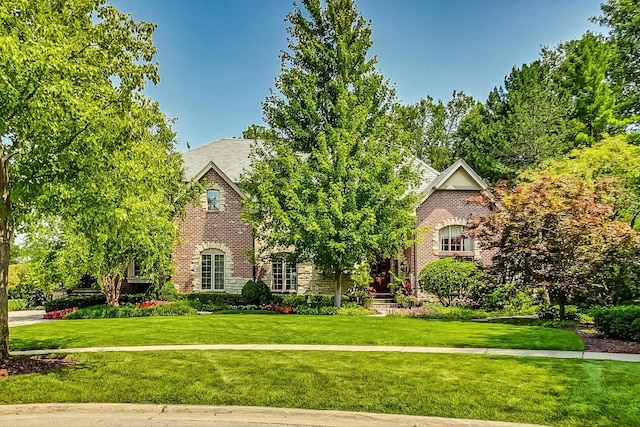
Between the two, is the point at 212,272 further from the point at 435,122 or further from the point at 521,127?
the point at 435,122

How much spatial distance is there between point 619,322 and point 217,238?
1865 cm

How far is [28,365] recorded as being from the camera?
9578mm

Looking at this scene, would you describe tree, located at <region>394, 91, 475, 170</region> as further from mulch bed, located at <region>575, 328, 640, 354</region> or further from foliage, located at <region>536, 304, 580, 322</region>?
mulch bed, located at <region>575, 328, 640, 354</region>

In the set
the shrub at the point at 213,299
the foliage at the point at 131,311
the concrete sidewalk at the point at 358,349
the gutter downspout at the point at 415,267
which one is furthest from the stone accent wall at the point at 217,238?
the concrete sidewalk at the point at 358,349

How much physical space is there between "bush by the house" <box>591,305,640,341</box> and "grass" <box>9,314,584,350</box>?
0.79m

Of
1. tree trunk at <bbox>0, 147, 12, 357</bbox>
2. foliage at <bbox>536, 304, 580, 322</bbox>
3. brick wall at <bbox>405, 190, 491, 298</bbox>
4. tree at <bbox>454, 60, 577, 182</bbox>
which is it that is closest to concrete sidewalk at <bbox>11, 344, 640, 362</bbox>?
tree trunk at <bbox>0, 147, 12, 357</bbox>

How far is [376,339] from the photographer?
12.3 meters

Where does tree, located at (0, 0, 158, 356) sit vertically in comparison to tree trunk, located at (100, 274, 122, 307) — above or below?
above

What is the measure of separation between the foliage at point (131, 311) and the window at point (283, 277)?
19.1 ft

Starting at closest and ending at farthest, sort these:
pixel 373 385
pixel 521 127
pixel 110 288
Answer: pixel 373 385 < pixel 110 288 < pixel 521 127

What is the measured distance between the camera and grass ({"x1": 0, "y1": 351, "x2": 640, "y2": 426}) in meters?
6.61

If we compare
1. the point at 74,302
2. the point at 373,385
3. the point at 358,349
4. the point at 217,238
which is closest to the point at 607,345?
the point at 358,349

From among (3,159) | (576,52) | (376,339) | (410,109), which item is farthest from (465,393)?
(410,109)

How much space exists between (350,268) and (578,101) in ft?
77.2
